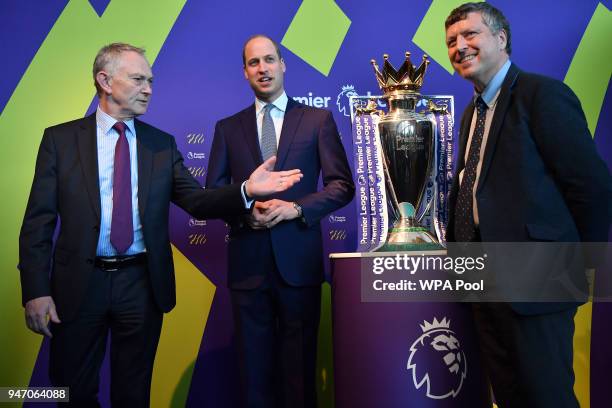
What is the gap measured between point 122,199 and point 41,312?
1.61 ft

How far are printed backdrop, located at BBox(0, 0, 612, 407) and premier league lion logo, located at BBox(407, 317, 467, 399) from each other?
1234 millimetres

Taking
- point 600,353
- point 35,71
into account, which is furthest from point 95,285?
point 600,353

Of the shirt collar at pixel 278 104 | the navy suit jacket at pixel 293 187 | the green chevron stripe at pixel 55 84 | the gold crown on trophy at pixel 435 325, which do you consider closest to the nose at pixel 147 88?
the navy suit jacket at pixel 293 187

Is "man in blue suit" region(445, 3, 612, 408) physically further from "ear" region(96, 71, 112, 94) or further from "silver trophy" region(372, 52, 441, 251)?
"ear" region(96, 71, 112, 94)

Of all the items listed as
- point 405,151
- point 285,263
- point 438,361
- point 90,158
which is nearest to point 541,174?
point 405,151

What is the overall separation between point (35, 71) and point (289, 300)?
205 cm

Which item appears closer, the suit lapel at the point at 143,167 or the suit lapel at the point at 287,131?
the suit lapel at the point at 143,167

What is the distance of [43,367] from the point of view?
3391mm

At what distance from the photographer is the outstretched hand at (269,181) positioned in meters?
2.35

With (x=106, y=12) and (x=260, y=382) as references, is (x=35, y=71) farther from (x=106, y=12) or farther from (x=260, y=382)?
(x=260, y=382)

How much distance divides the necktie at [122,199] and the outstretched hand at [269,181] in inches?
17.9

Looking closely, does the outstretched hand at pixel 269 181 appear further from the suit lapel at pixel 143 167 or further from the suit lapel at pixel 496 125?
the suit lapel at pixel 496 125

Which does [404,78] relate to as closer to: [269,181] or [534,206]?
[269,181]

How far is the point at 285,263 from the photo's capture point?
2.56 metres
